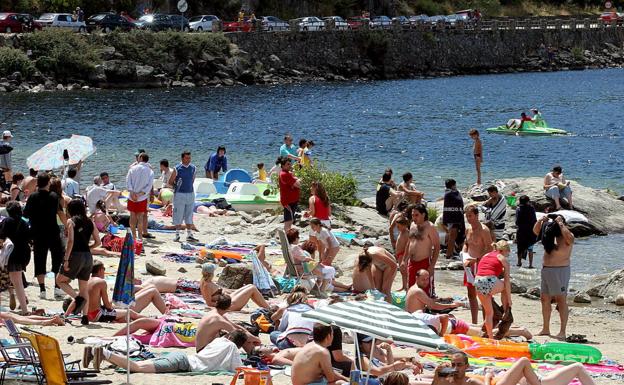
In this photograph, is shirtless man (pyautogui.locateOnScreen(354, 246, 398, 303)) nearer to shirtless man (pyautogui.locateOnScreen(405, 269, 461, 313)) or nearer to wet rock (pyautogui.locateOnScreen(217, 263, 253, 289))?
shirtless man (pyautogui.locateOnScreen(405, 269, 461, 313))

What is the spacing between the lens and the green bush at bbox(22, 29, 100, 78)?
63.5 metres

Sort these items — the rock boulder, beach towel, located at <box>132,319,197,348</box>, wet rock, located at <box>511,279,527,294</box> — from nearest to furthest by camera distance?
beach towel, located at <box>132,319,197,348</box> < wet rock, located at <box>511,279,527,294</box> < the rock boulder

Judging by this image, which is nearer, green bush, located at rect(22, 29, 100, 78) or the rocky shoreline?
green bush, located at rect(22, 29, 100, 78)

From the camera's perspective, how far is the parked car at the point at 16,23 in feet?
215

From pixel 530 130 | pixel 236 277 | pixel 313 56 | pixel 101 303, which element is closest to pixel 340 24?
pixel 313 56

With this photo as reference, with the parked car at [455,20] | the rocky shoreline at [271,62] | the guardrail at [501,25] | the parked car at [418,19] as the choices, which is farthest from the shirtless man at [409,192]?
the parked car at [455,20]

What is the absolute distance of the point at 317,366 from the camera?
9.52 m

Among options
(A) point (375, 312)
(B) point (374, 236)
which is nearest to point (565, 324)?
(A) point (375, 312)

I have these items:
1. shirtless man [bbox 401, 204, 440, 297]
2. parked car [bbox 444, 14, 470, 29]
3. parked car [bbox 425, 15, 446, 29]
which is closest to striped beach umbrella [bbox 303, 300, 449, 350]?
shirtless man [bbox 401, 204, 440, 297]

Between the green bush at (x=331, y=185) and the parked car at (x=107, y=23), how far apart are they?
161 ft

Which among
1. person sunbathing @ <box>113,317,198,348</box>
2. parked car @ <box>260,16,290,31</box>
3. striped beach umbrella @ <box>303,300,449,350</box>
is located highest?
parked car @ <box>260,16,290,31</box>

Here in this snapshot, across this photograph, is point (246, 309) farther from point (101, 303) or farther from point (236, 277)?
point (101, 303)

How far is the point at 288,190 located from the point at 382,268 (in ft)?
13.8

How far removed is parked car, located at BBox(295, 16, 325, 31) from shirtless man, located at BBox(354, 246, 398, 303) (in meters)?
65.4
